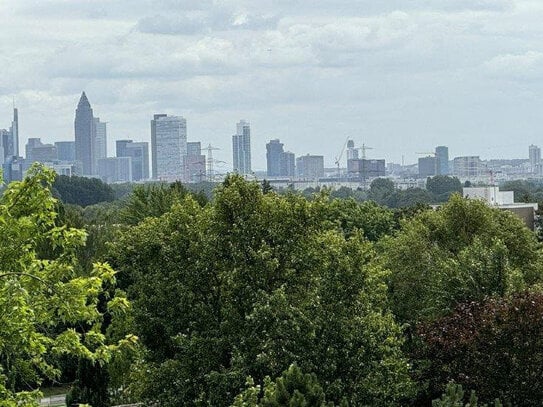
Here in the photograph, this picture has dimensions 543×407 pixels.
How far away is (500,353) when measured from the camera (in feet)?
94.8

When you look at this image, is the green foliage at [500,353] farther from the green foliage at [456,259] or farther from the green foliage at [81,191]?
the green foliage at [81,191]

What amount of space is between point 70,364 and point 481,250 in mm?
24209

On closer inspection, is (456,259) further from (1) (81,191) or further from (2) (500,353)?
(1) (81,191)

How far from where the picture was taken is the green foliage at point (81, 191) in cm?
18650

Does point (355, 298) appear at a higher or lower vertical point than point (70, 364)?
higher

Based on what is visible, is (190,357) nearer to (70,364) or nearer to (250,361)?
(250,361)

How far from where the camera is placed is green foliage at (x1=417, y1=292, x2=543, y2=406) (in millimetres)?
28578

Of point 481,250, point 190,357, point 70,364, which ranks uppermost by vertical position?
point 481,250

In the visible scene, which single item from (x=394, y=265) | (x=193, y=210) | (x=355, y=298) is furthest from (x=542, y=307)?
(x=394, y=265)

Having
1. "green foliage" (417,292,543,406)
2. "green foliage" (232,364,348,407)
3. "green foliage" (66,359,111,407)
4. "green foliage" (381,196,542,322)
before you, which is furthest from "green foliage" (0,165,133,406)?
"green foliage" (381,196,542,322)

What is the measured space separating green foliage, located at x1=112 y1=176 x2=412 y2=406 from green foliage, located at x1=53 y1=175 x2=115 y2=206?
505 ft

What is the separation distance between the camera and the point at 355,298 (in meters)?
29.3

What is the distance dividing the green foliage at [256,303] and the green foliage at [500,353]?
1.32m

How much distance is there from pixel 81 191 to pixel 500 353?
166 metres
